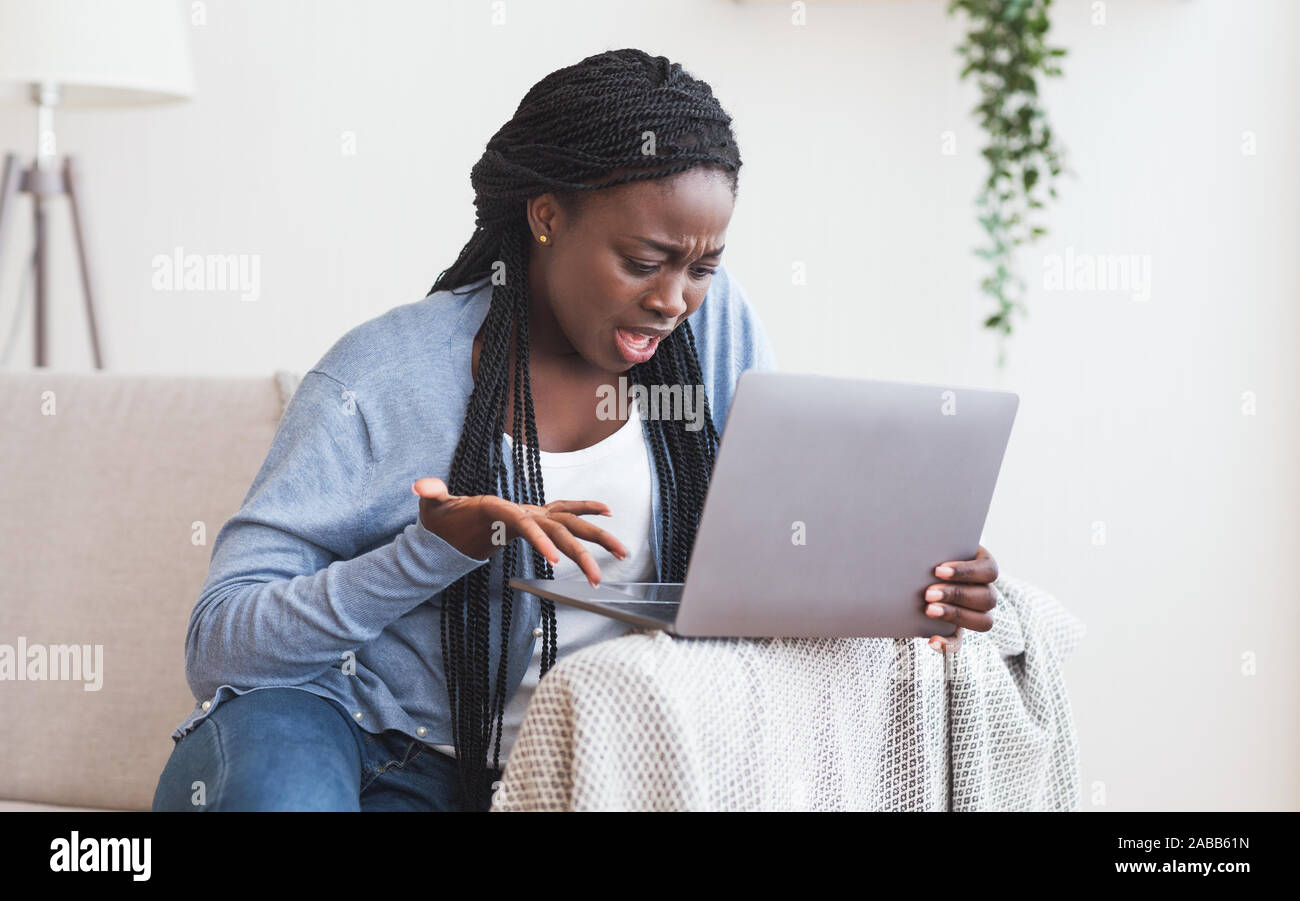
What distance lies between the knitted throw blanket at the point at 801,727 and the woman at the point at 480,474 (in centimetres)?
8

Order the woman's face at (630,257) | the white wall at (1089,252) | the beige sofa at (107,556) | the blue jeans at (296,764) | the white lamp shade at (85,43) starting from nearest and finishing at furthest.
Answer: the blue jeans at (296,764), the woman's face at (630,257), the beige sofa at (107,556), the white wall at (1089,252), the white lamp shade at (85,43)

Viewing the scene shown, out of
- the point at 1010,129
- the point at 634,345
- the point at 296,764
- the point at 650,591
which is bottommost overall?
the point at 296,764

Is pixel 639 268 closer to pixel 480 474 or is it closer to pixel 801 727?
pixel 480 474

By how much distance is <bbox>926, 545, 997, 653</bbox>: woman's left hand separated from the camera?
3.32 feet

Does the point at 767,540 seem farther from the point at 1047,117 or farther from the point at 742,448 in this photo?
the point at 1047,117

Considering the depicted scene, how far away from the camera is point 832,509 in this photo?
3.01 feet

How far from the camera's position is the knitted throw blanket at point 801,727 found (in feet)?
2.81

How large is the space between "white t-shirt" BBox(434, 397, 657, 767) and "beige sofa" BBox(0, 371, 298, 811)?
0.46 metres

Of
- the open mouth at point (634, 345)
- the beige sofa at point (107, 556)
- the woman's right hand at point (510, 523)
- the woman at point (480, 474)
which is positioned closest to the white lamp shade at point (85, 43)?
the beige sofa at point (107, 556)

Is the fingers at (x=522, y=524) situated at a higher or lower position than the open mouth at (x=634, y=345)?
lower

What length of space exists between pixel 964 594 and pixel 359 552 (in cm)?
56

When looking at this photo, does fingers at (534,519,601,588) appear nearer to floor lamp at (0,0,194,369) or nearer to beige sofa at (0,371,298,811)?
beige sofa at (0,371,298,811)

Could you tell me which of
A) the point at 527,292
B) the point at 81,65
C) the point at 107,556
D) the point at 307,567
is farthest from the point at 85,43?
the point at 307,567

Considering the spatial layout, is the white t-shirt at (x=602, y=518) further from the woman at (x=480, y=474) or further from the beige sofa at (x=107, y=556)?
the beige sofa at (x=107, y=556)
